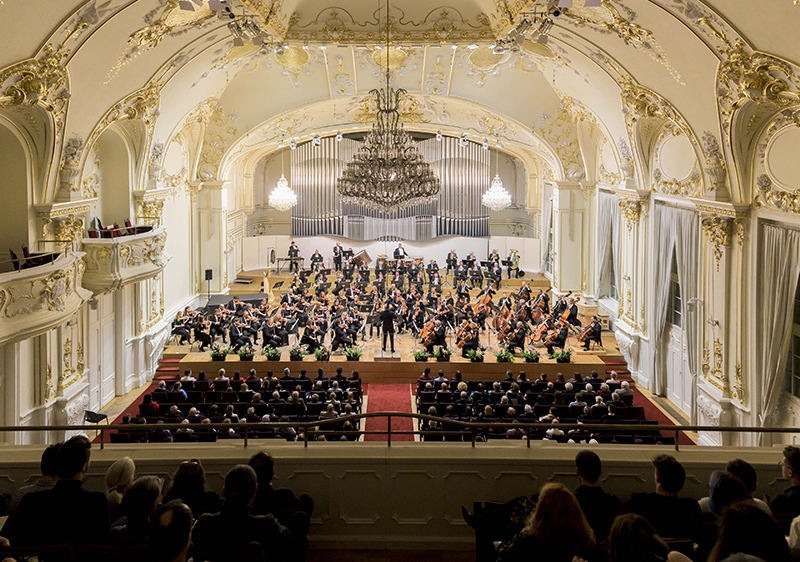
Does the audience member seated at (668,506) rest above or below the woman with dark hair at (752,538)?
below

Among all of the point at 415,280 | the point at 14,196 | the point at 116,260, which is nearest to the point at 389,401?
the point at 116,260

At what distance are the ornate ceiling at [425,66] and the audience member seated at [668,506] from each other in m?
5.64

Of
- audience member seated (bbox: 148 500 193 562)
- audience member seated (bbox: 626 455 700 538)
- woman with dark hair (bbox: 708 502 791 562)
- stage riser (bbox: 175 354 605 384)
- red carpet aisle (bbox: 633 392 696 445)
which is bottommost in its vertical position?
red carpet aisle (bbox: 633 392 696 445)

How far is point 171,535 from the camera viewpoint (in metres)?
2.79

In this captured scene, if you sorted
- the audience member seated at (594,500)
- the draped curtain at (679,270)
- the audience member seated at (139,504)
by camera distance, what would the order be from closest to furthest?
the audience member seated at (139,504) < the audience member seated at (594,500) < the draped curtain at (679,270)

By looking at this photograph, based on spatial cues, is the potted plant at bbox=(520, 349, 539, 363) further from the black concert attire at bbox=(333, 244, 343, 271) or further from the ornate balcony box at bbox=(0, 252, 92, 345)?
the black concert attire at bbox=(333, 244, 343, 271)

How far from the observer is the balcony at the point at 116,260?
472 inches

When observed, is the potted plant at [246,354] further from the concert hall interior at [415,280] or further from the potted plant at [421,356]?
the potted plant at [421,356]

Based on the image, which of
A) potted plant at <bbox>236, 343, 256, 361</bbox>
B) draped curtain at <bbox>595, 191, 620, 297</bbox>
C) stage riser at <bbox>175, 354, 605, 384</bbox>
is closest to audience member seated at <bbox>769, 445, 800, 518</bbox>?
stage riser at <bbox>175, 354, 605, 384</bbox>

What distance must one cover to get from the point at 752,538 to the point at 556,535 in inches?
32.3

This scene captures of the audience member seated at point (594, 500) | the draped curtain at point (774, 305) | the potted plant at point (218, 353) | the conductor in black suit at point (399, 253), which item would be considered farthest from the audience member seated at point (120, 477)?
the conductor in black suit at point (399, 253)

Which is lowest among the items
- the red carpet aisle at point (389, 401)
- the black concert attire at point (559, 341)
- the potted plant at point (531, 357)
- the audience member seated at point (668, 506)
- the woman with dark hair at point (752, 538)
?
the red carpet aisle at point (389, 401)

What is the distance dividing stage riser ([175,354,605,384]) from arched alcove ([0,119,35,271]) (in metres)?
5.06

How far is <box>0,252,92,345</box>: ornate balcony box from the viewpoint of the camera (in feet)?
28.5
